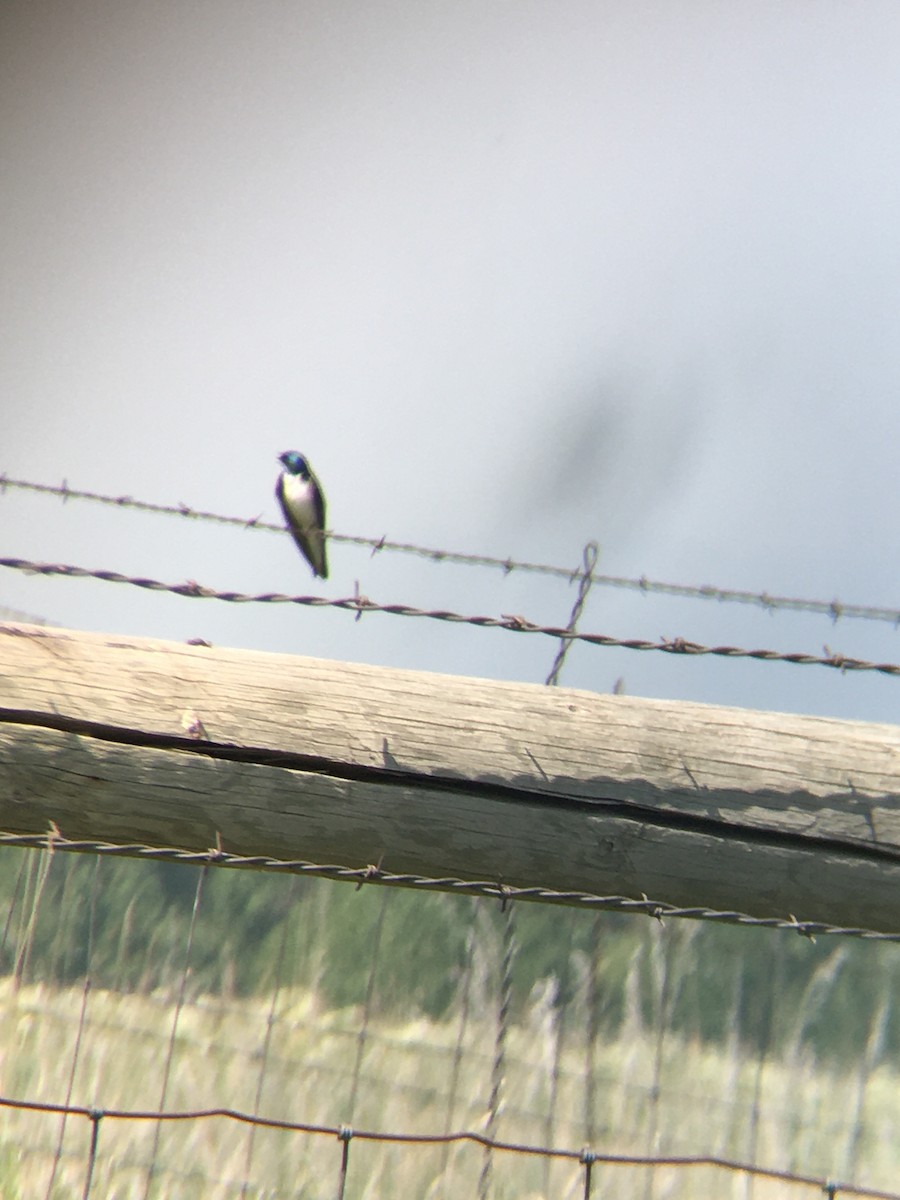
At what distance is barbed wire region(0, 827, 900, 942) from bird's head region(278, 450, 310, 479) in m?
10.2

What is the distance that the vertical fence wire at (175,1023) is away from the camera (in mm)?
1592

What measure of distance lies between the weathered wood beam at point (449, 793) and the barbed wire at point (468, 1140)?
13.0 inches

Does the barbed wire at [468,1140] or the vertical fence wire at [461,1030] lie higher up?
the vertical fence wire at [461,1030]

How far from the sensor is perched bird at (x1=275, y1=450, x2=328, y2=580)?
11.2 m

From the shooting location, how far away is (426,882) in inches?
59.9

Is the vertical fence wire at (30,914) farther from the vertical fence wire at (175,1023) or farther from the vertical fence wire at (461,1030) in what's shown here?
the vertical fence wire at (461,1030)

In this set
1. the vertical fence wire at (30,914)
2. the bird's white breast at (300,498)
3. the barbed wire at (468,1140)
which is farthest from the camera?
the bird's white breast at (300,498)

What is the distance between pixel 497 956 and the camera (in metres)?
1.68

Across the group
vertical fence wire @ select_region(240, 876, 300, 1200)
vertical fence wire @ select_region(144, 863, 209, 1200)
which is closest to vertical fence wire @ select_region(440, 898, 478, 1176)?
vertical fence wire @ select_region(240, 876, 300, 1200)

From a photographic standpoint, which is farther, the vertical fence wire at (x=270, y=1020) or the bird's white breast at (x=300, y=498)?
the bird's white breast at (x=300, y=498)

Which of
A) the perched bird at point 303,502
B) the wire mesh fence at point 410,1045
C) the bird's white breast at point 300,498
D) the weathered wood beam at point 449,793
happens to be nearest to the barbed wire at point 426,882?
the weathered wood beam at point 449,793

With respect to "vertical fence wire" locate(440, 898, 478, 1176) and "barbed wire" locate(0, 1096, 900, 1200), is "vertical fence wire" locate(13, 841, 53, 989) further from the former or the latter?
"vertical fence wire" locate(440, 898, 478, 1176)

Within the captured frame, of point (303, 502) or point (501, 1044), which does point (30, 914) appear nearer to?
point (501, 1044)

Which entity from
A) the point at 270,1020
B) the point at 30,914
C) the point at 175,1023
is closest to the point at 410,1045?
the point at 270,1020
